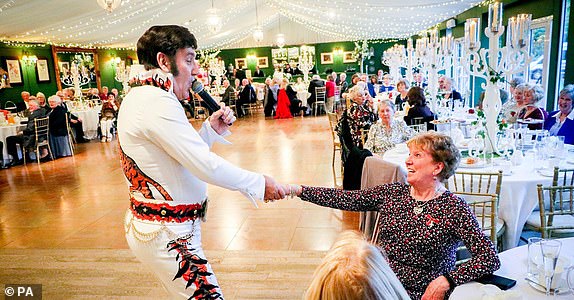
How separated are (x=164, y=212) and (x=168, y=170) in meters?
0.15

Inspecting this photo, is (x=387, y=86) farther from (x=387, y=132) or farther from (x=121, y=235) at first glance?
(x=121, y=235)

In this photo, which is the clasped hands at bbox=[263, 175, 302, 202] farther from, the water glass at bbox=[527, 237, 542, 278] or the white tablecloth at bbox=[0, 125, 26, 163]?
the white tablecloth at bbox=[0, 125, 26, 163]

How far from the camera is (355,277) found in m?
0.88

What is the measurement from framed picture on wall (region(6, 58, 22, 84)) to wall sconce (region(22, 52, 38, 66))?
254 millimetres

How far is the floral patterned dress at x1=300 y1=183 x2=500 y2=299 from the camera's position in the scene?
170cm

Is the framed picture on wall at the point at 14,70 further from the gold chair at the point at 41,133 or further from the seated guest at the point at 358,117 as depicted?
the seated guest at the point at 358,117

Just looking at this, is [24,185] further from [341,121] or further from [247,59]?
[247,59]

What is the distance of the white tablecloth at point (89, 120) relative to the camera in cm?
1016

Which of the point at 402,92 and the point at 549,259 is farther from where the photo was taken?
the point at 402,92

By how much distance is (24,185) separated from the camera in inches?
253

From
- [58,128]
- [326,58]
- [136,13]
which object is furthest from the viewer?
[326,58]

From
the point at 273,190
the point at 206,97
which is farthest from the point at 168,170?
the point at 206,97

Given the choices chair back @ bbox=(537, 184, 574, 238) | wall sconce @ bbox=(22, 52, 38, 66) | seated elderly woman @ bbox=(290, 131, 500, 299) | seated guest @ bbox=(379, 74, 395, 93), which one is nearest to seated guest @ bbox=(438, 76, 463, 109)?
seated guest @ bbox=(379, 74, 395, 93)

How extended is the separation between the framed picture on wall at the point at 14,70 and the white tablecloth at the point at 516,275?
13596 mm
